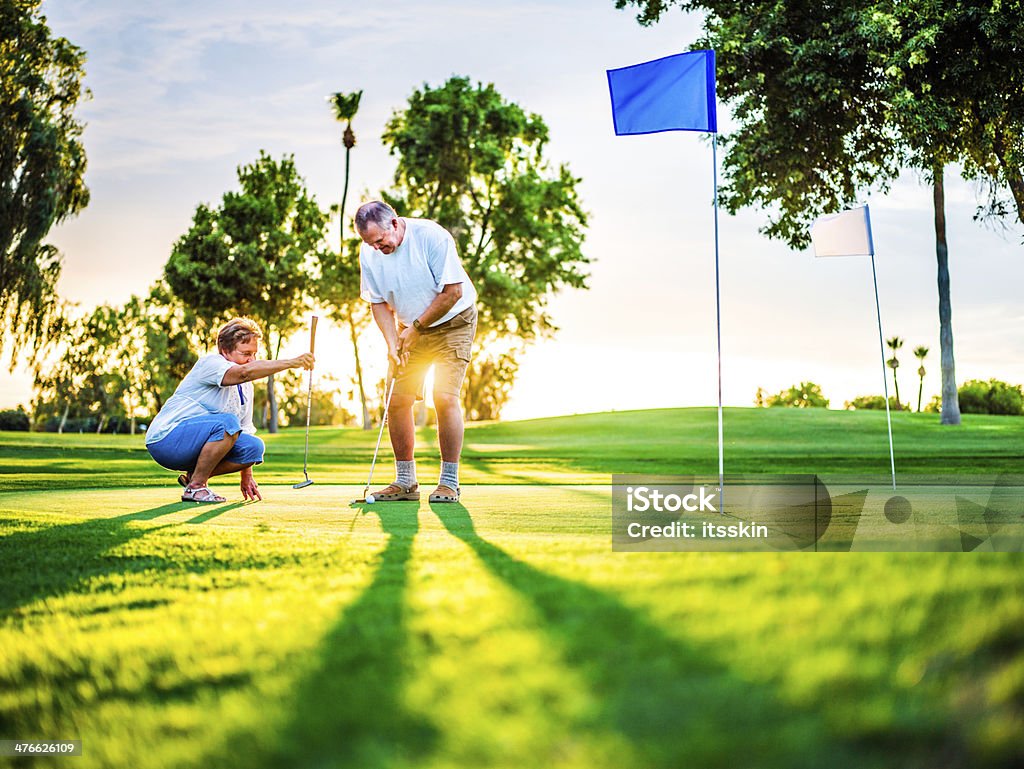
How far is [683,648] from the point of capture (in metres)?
1.75

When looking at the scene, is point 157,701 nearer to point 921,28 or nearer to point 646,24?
point 921,28

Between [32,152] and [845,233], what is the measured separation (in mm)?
30464

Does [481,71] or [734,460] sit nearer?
[734,460]

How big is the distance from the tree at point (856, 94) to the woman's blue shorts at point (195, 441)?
14.7m

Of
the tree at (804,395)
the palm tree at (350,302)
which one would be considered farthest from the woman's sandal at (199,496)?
the tree at (804,395)

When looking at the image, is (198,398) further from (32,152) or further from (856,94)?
(32,152)

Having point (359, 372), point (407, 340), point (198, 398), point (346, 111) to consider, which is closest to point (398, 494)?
point (407, 340)

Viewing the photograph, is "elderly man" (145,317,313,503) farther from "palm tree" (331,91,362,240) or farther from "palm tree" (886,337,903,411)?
"palm tree" (886,337,903,411)

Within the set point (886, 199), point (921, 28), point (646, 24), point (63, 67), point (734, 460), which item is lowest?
point (734, 460)

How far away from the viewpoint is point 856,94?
19188 mm

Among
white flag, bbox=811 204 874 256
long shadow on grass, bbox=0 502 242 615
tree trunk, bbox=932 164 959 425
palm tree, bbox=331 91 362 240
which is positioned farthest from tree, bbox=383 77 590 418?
long shadow on grass, bbox=0 502 242 615

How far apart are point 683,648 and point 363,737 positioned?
667mm

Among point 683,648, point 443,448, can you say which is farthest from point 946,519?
point 683,648

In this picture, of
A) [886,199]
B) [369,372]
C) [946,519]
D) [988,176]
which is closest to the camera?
[946,519]
